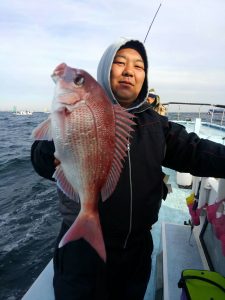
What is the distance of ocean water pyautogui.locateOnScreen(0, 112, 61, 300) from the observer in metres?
5.94

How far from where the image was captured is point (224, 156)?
8.02ft

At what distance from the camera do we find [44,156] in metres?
2.12

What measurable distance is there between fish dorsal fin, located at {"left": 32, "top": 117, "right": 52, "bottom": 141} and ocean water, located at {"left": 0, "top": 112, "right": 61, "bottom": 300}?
1.78 m

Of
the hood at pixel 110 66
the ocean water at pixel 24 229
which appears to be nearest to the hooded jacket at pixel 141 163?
the hood at pixel 110 66

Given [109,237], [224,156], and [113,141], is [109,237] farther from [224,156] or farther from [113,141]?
[224,156]

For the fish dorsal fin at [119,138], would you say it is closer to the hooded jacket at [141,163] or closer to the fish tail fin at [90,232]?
the fish tail fin at [90,232]

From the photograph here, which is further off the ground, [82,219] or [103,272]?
[82,219]

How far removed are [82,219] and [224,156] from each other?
4.25 ft

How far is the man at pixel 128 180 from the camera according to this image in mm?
2248

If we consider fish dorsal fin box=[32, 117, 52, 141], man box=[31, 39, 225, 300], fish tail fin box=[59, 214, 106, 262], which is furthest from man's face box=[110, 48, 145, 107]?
fish tail fin box=[59, 214, 106, 262]

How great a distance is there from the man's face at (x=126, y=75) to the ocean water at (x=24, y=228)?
4.58 ft

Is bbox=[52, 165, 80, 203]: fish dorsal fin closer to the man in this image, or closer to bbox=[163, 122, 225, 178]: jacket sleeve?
the man

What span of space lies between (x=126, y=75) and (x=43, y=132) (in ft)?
2.89

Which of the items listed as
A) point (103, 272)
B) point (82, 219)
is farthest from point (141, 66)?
point (103, 272)
